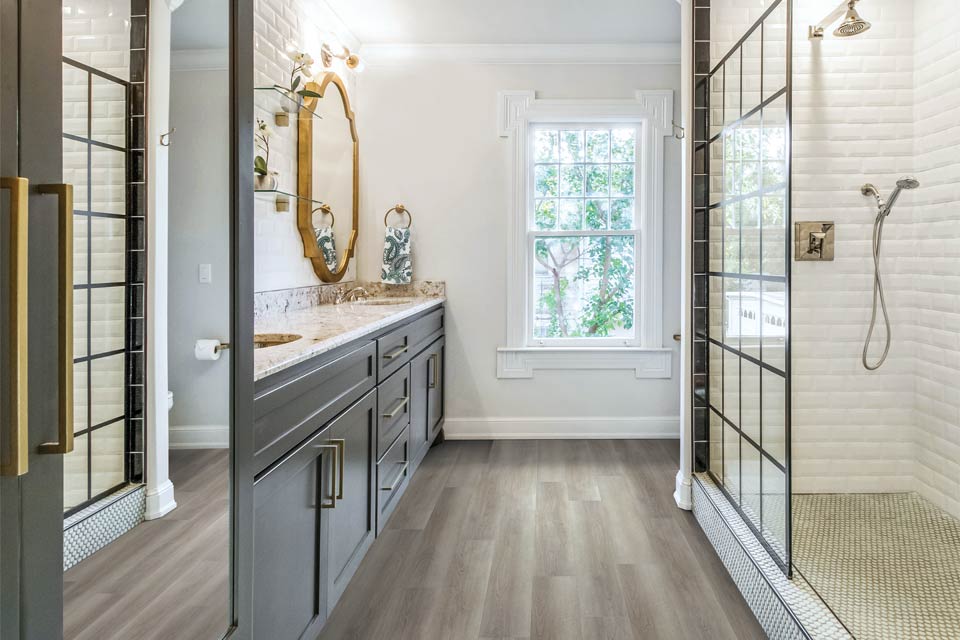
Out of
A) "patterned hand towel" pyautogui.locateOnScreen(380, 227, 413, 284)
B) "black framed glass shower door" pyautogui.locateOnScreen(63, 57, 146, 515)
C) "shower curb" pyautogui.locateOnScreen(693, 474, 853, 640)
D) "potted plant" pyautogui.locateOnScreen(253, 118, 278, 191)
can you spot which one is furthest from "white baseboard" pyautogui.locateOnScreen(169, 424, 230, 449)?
"patterned hand towel" pyautogui.locateOnScreen(380, 227, 413, 284)

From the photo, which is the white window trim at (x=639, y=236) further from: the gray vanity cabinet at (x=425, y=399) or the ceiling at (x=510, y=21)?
the gray vanity cabinet at (x=425, y=399)

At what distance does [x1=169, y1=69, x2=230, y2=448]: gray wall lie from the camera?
1021mm

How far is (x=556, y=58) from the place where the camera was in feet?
13.4

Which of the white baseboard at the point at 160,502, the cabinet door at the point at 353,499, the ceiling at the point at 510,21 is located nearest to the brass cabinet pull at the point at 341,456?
the cabinet door at the point at 353,499

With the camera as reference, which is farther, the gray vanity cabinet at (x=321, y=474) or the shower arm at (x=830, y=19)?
the shower arm at (x=830, y=19)

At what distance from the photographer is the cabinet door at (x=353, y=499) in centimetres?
188

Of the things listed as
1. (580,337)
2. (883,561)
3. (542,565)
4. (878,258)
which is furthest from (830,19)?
(542,565)

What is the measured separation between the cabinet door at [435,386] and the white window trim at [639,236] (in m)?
0.39

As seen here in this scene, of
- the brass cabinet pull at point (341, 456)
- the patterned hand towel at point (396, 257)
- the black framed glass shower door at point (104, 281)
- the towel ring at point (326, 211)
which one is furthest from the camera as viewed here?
the patterned hand towel at point (396, 257)

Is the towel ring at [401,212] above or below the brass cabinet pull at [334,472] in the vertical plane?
above

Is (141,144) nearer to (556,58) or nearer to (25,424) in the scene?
(25,424)

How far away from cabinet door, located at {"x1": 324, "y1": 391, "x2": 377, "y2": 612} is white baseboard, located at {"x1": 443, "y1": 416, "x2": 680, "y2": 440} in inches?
73.9

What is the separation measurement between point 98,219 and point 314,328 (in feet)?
4.53

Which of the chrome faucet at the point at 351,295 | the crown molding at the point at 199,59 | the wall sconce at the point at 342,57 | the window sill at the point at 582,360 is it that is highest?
the wall sconce at the point at 342,57
